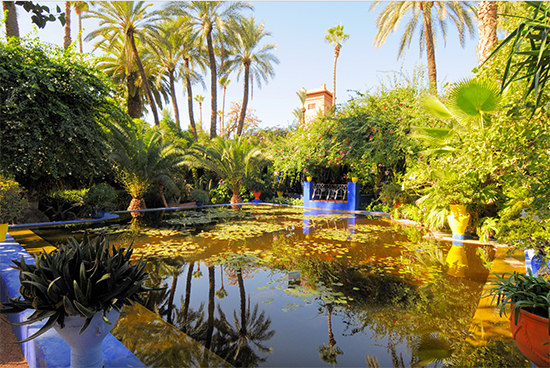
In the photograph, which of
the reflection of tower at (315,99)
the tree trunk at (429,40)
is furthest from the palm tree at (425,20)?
the reflection of tower at (315,99)

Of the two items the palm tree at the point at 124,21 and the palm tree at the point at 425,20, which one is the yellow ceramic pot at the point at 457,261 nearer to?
the palm tree at the point at 425,20

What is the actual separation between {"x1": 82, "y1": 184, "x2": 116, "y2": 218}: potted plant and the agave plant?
963 centimetres

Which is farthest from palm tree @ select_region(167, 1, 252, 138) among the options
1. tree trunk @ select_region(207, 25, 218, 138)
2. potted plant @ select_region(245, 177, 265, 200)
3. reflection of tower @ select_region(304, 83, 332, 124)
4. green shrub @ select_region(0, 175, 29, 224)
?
reflection of tower @ select_region(304, 83, 332, 124)

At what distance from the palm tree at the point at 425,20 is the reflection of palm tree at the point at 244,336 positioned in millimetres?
15942

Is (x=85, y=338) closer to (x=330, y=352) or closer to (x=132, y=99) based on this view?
(x=330, y=352)

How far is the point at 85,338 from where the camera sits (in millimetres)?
1880

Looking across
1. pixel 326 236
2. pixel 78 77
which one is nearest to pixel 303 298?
pixel 326 236

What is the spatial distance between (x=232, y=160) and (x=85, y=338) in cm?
1490

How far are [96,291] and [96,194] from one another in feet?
33.1

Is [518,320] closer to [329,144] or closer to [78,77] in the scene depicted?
[78,77]

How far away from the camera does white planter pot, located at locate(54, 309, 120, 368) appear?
1834 mm

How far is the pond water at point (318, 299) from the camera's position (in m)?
2.73

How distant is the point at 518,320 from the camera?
100 inches

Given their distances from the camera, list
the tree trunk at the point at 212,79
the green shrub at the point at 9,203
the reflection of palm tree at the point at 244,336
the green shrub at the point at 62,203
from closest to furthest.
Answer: the reflection of palm tree at the point at 244,336
the green shrub at the point at 9,203
the green shrub at the point at 62,203
the tree trunk at the point at 212,79
